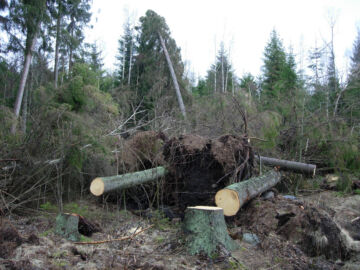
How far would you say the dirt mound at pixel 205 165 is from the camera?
5.25m

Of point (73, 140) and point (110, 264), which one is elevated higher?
point (73, 140)

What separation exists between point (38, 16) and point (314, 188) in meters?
9.67

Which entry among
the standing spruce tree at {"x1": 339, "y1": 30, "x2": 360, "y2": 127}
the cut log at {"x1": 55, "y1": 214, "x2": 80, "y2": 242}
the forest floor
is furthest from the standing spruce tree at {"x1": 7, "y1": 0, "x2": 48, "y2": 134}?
the standing spruce tree at {"x1": 339, "y1": 30, "x2": 360, "y2": 127}

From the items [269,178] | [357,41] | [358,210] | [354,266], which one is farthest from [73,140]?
[357,41]

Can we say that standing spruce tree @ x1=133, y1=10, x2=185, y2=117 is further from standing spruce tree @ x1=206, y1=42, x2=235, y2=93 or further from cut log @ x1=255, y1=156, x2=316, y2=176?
cut log @ x1=255, y1=156, x2=316, y2=176

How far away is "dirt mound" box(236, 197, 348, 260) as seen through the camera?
12.9ft

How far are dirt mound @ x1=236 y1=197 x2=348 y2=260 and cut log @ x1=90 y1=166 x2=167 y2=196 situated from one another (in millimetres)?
1655

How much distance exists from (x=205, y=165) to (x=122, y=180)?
1.45 m

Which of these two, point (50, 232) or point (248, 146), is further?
point (248, 146)

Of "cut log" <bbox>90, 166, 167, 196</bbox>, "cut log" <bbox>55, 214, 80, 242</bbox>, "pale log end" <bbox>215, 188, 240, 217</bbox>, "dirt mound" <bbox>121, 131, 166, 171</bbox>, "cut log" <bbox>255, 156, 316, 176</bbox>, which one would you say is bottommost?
"cut log" <bbox>55, 214, 80, 242</bbox>

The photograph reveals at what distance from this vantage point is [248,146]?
5.61 m

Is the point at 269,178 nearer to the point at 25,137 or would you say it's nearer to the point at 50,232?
the point at 50,232

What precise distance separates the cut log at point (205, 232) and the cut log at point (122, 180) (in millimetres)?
1804

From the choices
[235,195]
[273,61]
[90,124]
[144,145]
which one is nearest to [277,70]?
[273,61]
